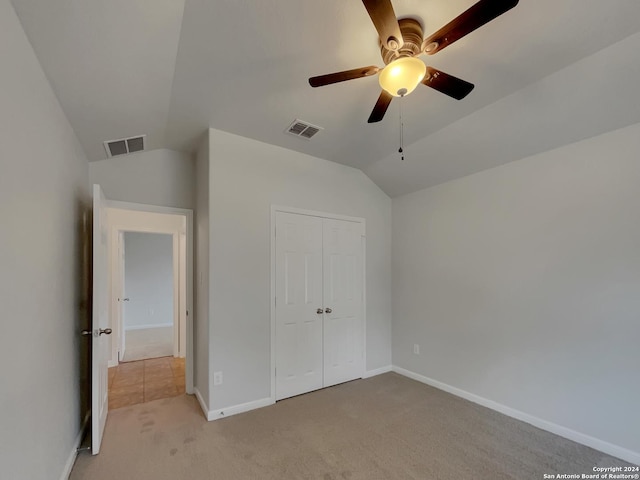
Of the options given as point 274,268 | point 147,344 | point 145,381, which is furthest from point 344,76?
point 147,344

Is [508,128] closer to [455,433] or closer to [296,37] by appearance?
[296,37]

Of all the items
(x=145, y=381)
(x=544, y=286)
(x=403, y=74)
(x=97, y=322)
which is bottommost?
(x=145, y=381)

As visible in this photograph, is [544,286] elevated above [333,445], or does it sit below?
above

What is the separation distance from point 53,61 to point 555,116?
11.3 ft

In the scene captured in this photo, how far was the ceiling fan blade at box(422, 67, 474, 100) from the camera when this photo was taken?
1656 mm

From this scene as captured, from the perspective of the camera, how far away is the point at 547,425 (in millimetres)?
2623

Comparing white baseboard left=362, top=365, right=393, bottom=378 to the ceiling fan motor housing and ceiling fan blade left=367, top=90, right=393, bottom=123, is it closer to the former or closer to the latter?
ceiling fan blade left=367, top=90, right=393, bottom=123

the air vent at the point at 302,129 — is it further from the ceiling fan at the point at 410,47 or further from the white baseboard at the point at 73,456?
the white baseboard at the point at 73,456

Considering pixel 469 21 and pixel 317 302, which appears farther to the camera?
pixel 317 302

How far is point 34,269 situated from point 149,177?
198cm

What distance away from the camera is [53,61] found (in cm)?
166

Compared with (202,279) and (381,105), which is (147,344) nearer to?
(202,279)

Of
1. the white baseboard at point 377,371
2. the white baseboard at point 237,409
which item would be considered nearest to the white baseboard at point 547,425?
the white baseboard at point 377,371

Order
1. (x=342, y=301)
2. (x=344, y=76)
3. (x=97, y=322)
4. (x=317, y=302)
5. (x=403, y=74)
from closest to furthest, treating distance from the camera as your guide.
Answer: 1. (x=403, y=74)
2. (x=344, y=76)
3. (x=97, y=322)
4. (x=317, y=302)
5. (x=342, y=301)
